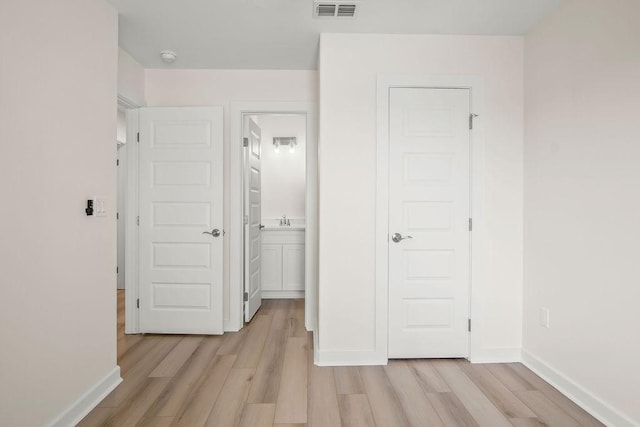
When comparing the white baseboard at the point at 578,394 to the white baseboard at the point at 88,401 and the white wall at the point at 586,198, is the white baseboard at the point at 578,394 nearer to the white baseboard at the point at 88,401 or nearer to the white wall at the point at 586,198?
the white wall at the point at 586,198

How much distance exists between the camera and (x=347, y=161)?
253cm

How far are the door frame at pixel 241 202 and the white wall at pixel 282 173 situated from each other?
1.67 metres

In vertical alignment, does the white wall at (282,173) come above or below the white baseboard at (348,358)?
above

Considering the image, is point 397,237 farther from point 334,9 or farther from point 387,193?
point 334,9

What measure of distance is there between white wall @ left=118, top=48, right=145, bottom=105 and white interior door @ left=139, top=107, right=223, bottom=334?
0.56 ft

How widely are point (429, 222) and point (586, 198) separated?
0.97m

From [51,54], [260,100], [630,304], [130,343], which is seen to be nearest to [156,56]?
[260,100]

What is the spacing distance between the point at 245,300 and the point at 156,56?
241cm

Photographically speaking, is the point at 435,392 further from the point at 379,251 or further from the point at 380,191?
the point at 380,191

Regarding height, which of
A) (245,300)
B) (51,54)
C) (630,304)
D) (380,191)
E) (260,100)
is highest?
(260,100)

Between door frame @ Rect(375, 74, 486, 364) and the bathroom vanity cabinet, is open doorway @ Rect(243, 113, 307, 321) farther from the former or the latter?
door frame @ Rect(375, 74, 486, 364)

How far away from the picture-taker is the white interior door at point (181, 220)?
306 cm

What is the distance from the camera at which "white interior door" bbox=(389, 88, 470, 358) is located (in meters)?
2.56

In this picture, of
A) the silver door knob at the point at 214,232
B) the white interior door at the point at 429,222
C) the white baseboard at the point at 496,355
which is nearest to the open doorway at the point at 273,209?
the silver door knob at the point at 214,232
